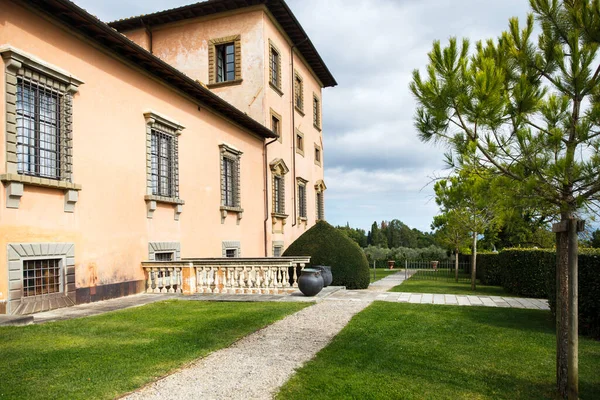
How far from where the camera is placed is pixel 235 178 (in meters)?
18.2

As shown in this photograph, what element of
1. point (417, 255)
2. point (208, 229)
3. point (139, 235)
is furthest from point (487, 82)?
point (417, 255)

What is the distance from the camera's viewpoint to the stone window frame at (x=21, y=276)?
835 cm

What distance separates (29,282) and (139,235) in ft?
11.8

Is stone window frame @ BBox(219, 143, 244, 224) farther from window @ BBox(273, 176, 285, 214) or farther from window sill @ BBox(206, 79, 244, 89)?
window sill @ BBox(206, 79, 244, 89)

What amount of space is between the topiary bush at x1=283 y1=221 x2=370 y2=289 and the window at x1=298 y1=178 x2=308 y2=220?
1037cm

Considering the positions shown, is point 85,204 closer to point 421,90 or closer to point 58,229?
point 58,229

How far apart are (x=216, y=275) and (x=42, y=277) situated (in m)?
4.73

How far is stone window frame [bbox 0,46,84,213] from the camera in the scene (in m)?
8.35

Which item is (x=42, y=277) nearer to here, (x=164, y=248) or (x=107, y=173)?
(x=107, y=173)

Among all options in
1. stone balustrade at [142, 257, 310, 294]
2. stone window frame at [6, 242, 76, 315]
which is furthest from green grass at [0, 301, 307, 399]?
stone balustrade at [142, 257, 310, 294]

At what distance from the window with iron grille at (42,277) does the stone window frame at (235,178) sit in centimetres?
774

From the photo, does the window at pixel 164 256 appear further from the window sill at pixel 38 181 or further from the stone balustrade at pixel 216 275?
the window sill at pixel 38 181

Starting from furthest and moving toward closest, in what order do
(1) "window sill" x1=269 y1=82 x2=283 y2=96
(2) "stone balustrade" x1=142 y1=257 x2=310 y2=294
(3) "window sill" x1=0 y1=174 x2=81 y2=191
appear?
1. (1) "window sill" x1=269 y1=82 x2=283 y2=96
2. (2) "stone balustrade" x1=142 y1=257 x2=310 y2=294
3. (3) "window sill" x1=0 y1=174 x2=81 y2=191

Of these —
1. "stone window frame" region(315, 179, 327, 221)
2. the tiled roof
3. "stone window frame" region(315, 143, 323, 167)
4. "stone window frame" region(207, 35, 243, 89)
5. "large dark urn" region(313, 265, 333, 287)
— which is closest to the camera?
"large dark urn" region(313, 265, 333, 287)
